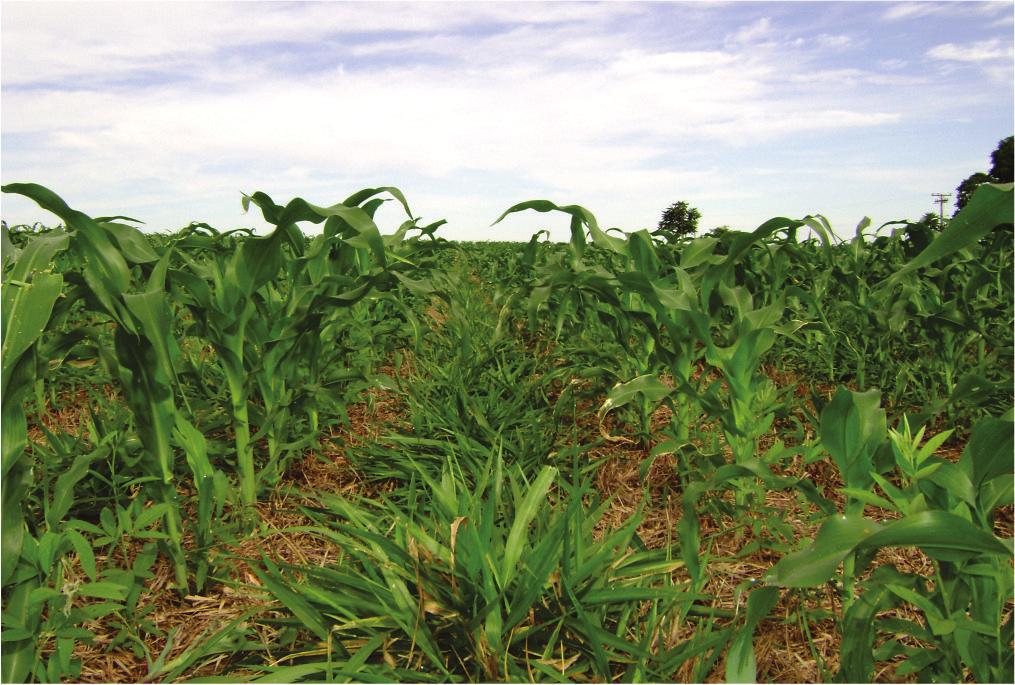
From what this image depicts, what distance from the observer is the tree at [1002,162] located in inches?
1334

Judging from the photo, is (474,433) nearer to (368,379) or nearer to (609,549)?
(368,379)

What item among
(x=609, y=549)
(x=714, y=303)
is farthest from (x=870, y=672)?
(x=714, y=303)

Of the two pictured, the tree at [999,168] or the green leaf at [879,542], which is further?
the tree at [999,168]

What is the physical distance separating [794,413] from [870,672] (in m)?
1.98

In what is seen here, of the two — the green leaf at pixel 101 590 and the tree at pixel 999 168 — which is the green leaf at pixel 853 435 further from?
the tree at pixel 999 168

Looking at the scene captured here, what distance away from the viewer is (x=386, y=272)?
2.06m

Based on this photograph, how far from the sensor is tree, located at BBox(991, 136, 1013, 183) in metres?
33.9

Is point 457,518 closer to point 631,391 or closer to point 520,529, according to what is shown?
point 520,529

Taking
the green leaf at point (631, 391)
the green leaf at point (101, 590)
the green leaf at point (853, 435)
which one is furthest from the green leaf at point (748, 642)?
the green leaf at point (101, 590)

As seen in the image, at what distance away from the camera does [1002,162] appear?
34.6m

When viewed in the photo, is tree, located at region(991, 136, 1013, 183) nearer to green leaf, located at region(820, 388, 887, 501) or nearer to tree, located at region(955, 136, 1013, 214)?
tree, located at region(955, 136, 1013, 214)

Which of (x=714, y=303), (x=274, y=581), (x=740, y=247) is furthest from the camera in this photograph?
(x=714, y=303)

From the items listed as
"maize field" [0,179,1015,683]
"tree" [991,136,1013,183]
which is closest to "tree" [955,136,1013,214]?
"tree" [991,136,1013,183]

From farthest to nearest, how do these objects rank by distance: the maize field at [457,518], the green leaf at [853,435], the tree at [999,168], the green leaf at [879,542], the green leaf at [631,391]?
the tree at [999,168] → the green leaf at [631,391] → the green leaf at [853,435] → the maize field at [457,518] → the green leaf at [879,542]
